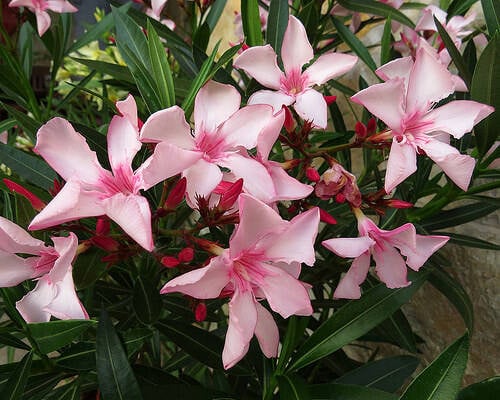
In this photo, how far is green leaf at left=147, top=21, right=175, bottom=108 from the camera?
583 mm

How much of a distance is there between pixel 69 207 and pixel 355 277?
0.31 m

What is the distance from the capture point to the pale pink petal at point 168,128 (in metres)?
0.41

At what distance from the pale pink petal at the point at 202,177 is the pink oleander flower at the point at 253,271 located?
0.05 m

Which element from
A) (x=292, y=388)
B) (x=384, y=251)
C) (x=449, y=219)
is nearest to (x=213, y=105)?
(x=384, y=251)

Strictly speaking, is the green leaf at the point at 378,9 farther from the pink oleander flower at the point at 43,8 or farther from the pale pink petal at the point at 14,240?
the pale pink petal at the point at 14,240

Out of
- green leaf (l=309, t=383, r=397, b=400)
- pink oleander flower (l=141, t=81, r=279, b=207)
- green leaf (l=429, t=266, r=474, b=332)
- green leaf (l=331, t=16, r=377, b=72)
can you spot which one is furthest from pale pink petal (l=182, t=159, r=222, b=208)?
green leaf (l=331, t=16, r=377, b=72)

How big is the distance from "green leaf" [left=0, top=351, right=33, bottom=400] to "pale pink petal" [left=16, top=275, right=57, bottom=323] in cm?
11

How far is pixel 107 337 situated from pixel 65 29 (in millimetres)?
901

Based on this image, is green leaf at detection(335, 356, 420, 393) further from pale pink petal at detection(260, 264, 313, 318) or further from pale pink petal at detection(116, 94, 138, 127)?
pale pink petal at detection(116, 94, 138, 127)

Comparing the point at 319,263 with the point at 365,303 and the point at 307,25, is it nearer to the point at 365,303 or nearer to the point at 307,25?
the point at 365,303

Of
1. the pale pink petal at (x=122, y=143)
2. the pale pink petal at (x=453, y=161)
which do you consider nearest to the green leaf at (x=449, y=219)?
the pale pink petal at (x=453, y=161)

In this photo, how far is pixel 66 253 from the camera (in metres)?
0.41

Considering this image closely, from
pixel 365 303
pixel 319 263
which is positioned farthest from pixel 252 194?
pixel 319 263

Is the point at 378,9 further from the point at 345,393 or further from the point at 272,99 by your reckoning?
the point at 345,393
